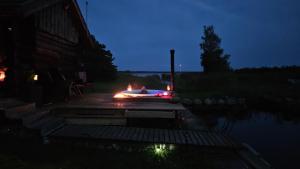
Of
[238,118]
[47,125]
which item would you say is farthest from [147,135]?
[238,118]

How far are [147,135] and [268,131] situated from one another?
7.92 meters

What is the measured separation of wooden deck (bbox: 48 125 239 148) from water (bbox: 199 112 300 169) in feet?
7.53

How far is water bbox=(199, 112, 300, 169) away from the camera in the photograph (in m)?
8.34

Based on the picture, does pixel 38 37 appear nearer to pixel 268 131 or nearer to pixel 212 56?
pixel 268 131

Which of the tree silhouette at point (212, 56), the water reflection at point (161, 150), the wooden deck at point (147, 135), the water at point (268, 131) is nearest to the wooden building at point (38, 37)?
the wooden deck at point (147, 135)

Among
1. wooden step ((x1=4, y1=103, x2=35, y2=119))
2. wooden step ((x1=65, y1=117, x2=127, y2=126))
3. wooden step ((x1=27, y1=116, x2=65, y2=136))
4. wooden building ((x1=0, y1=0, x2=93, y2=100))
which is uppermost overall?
wooden building ((x1=0, y1=0, x2=93, y2=100))

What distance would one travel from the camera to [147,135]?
713 cm

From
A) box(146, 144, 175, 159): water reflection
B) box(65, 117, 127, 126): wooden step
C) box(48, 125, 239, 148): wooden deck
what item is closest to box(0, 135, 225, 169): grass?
box(146, 144, 175, 159): water reflection

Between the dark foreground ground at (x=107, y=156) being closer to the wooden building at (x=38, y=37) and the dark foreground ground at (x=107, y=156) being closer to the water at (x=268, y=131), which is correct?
the water at (x=268, y=131)

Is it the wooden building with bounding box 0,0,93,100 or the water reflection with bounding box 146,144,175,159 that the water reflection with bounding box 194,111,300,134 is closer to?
the water reflection with bounding box 146,144,175,159

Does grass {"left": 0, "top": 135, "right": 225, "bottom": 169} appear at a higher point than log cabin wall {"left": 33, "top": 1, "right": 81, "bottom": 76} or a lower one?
lower

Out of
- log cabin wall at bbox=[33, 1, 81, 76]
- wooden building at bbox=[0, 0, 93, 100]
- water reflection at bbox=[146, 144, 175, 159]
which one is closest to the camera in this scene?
water reflection at bbox=[146, 144, 175, 159]

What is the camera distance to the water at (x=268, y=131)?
27.3 ft

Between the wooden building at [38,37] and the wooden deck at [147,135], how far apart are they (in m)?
3.08
